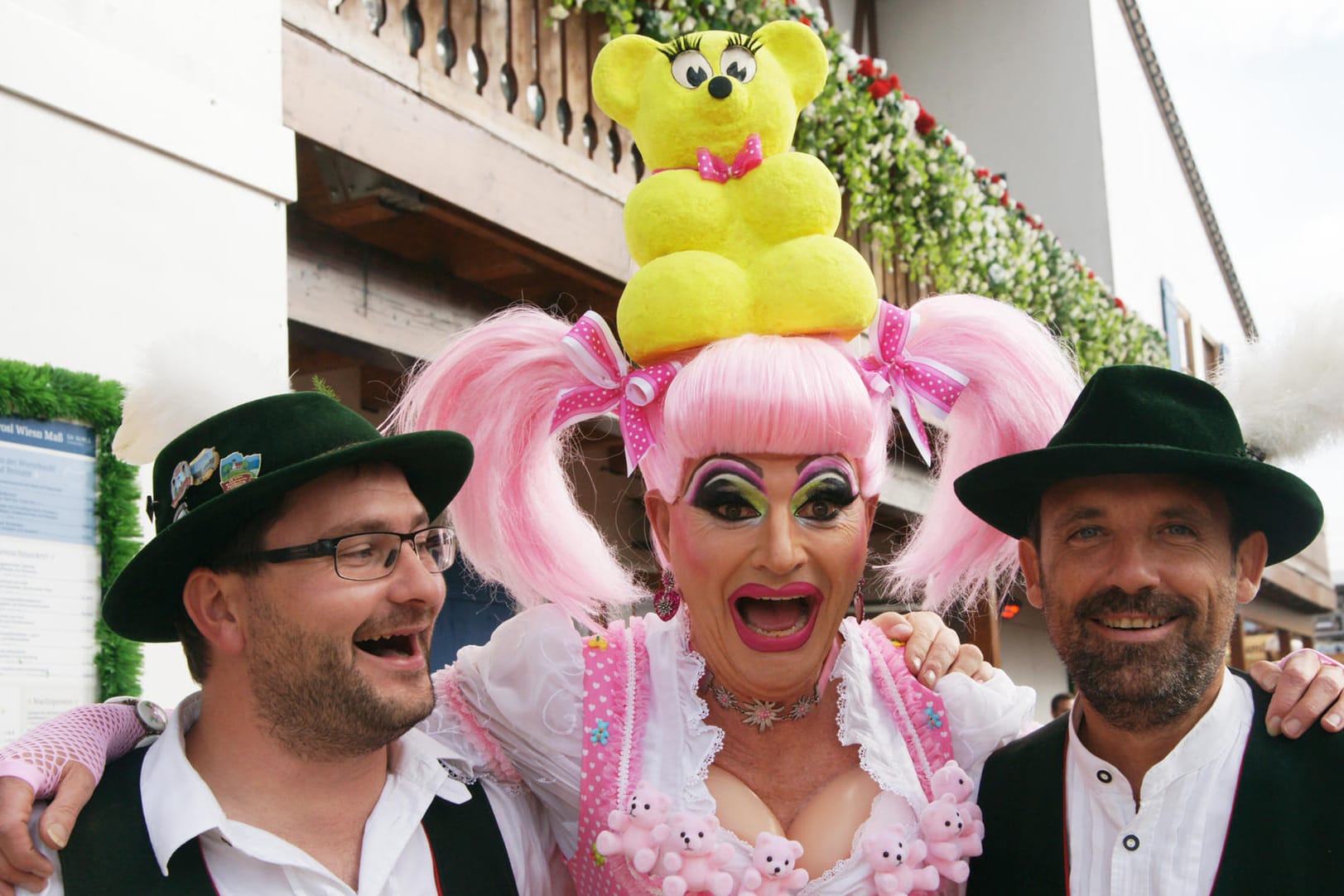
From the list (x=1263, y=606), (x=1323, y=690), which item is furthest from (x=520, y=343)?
(x=1263, y=606)

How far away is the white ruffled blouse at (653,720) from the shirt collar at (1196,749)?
0.30 metres

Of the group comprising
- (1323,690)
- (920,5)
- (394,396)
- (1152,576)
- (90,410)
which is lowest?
(1323,690)

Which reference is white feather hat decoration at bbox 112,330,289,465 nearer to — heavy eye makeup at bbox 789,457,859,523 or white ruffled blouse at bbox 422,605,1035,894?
white ruffled blouse at bbox 422,605,1035,894

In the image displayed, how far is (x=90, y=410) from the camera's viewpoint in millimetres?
2865

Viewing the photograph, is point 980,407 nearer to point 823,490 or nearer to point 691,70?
point 823,490

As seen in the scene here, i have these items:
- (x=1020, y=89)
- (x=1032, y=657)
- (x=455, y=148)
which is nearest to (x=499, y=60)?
(x=455, y=148)

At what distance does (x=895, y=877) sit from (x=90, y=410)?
2.03m

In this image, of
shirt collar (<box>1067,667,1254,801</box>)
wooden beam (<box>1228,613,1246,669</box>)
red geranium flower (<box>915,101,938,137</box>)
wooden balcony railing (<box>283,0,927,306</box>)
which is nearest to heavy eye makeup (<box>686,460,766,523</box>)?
shirt collar (<box>1067,667,1254,801</box>)

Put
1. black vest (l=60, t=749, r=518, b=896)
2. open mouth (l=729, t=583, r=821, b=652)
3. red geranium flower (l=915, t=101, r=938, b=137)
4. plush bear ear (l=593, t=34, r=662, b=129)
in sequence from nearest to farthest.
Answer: black vest (l=60, t=749, r=518, b=896) → open mouth (l=729, t=583, r=821, b=652) → plush bear ear (l=593, t=34, r=662, b=129) → red geranium flower (l=915, t=101, r=938, b=137)

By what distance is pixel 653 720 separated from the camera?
8.08ft

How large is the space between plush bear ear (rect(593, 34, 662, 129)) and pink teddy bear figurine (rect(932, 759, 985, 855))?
5.04 ft

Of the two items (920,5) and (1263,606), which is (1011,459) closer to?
(920,5)

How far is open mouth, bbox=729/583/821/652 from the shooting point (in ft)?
7.77

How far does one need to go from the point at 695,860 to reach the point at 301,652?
31.0 inches
